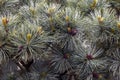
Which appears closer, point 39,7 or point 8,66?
point 8,66

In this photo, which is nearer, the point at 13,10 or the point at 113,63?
the point at 113,63

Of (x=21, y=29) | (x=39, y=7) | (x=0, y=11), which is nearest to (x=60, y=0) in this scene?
(x=39, y=7)

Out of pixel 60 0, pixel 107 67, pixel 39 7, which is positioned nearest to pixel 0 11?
pixel 39 7

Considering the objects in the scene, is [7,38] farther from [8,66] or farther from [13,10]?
[13,10]

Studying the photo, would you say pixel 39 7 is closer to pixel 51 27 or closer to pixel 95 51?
pixel 51 27

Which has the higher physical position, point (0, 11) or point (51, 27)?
point (0, 11)

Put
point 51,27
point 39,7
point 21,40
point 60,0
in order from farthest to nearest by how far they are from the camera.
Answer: point 60,0, point 39,7, point 51,27, point 21,40

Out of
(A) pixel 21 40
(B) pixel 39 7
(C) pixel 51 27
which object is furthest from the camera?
(B) pixel 39 7

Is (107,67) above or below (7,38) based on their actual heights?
below

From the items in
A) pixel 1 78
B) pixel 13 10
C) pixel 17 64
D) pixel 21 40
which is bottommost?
pixel 1 78
